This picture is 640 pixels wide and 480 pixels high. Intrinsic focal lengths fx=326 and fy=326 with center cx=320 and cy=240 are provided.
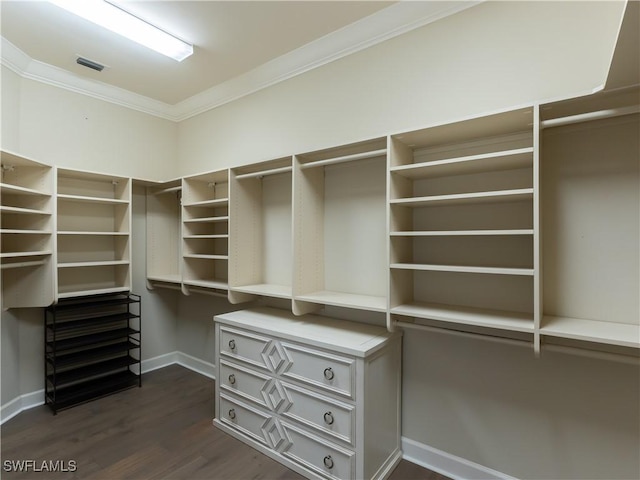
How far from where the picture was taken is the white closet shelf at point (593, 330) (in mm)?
1345

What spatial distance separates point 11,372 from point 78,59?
2.72 metres

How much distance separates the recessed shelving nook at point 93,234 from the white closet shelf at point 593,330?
340 centimetres

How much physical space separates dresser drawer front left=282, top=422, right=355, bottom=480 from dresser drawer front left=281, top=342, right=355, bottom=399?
333 mm

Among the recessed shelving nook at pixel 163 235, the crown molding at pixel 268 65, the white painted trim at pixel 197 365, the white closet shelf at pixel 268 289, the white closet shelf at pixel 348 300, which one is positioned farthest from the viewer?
the recessed shelving nook at pixel 163 235

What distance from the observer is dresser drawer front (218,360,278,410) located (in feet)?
7.52

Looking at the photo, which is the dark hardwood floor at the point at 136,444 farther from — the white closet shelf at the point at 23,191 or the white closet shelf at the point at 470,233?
the white closet shelf at the point at 23,191

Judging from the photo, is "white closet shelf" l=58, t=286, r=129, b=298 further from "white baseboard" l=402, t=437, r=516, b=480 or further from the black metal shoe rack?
"white baseboard" l=402, t=437, r=516, b=480

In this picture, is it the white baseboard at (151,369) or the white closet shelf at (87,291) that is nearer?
the white baseboard at (151,369)

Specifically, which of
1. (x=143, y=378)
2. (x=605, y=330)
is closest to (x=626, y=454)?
(x=605, y=330)

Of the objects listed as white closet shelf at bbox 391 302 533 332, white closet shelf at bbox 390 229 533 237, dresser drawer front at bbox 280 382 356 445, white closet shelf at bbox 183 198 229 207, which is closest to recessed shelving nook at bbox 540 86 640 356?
white closet shelf at bbox 391 302 533 332

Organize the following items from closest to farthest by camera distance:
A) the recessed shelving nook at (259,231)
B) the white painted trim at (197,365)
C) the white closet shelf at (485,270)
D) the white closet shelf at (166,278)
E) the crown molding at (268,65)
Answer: the white closet shelf at (485,270) → the crown molding at (268,65) → the recessed shelving nook at (259,231) → the white closet shelf at (166,278) → the white painted trim at (197,365)

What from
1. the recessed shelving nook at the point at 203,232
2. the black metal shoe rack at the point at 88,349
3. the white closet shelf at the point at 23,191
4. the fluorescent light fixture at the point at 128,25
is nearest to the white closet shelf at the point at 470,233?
the recessed shelving nook at the point at 203,232

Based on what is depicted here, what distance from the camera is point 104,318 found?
3.21 metres

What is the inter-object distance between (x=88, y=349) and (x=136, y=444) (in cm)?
124
